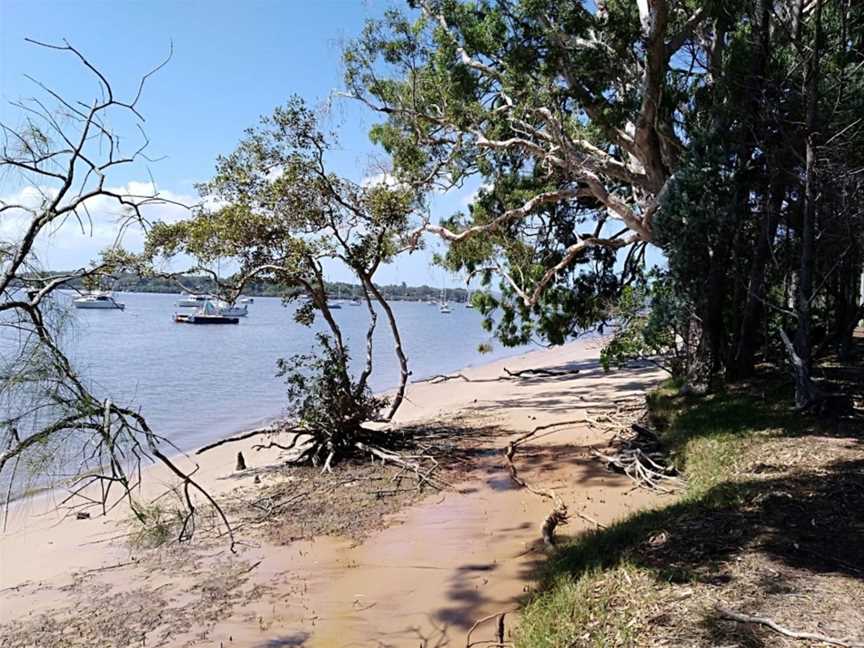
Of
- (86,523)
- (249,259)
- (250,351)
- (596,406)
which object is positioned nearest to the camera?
(86,523)

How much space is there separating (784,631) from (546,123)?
11.0 meters

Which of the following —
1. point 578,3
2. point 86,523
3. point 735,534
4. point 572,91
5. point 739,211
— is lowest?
point 86,523

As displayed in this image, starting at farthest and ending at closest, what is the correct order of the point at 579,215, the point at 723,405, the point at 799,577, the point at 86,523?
the point at 579,215 < the point at 723,405 < the point at 86,523 < the point at 799,577

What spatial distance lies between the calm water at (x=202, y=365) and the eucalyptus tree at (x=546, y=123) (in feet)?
18.8

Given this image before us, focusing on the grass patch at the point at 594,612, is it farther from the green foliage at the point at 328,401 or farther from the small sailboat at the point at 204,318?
the small sailboat at the point at 204,318

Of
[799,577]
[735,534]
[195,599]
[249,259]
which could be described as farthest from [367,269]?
[799,577]

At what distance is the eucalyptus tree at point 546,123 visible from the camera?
35.0 ft

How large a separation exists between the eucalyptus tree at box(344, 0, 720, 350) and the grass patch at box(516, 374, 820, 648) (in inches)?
175

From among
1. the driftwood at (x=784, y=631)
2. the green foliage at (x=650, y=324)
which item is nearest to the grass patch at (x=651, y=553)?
the driftwood at (x=784, y=631)

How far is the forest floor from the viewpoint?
3646mm

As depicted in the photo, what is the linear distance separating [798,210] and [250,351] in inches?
1119

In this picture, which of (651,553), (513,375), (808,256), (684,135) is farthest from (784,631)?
(513,375)

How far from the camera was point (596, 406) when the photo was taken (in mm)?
14211

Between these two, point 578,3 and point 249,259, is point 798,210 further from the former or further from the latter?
point 249,259
